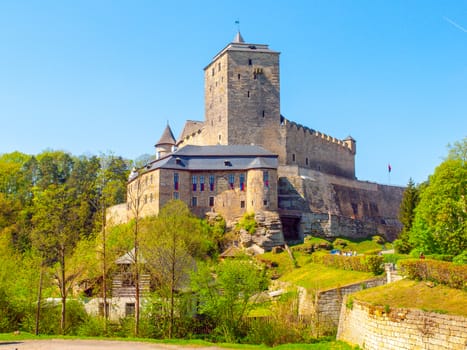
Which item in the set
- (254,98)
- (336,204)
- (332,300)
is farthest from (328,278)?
(254,98)

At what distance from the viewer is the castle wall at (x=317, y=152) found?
67.3m

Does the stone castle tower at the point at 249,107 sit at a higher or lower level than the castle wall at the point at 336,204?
higher

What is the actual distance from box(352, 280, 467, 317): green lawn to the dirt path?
7168 millimetres

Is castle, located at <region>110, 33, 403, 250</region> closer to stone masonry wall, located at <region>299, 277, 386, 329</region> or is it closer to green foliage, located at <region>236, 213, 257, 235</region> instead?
green foliage, located at <region>236, 213, 257, 235</region>

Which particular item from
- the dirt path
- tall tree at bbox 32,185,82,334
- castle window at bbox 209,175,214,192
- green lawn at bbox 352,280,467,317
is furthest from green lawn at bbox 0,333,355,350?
castle window at bbox 209,175,214,192

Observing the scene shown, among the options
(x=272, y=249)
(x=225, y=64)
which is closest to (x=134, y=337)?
(x=272, y=249)

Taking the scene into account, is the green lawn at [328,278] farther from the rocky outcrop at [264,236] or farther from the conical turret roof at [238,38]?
the conical turret roof at [238,38]

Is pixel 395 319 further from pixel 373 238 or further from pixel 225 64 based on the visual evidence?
pixel 225 64

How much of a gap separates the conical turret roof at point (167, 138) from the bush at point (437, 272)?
51.6m

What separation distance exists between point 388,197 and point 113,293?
52.8m

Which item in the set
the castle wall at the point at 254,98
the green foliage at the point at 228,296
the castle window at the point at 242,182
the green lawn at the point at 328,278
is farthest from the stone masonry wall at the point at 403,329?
the castle wall at the point at 254,98

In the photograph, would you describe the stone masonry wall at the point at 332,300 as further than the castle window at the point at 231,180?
No

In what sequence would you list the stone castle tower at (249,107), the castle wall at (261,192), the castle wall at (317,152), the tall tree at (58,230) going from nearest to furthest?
the tall tree at (58,230) < the castle wall at (261,192) < the stone castle tower at (249,107) < the castle wall at (317,152)

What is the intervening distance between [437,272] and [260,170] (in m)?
35.4
